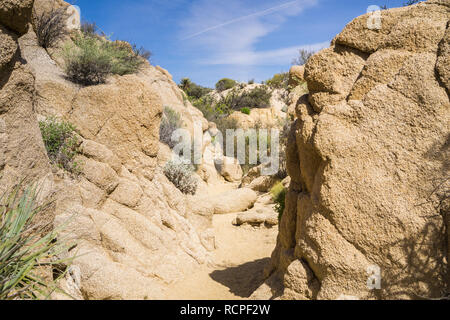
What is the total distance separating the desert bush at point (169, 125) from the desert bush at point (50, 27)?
385 centimetres

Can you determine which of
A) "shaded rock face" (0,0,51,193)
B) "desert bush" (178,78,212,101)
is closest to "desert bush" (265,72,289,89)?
"desert bush" (178,78,212,101)

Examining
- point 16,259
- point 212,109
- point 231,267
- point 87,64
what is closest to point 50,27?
point 87,64

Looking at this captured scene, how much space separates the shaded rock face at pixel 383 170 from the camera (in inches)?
109

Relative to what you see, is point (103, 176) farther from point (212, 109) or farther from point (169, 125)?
point (212, 109)

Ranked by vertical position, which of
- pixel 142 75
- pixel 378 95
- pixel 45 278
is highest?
pixel 142 75

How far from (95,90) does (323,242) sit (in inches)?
211

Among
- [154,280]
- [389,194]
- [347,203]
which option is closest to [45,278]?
[154,280]

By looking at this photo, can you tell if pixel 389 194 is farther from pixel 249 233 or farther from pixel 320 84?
pixel 249 233

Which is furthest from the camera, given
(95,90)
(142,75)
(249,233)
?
(142,75)

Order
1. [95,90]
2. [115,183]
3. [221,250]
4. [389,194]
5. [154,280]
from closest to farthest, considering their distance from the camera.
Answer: [389,194]
[154,280]
[115,183]
[95,90]
[221,250]

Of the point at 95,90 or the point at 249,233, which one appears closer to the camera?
the point at 95,90

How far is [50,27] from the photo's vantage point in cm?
768

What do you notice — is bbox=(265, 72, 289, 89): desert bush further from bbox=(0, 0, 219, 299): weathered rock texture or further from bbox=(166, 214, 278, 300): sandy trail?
bbox=(0, 0, 219, 299): weathered rock texture
